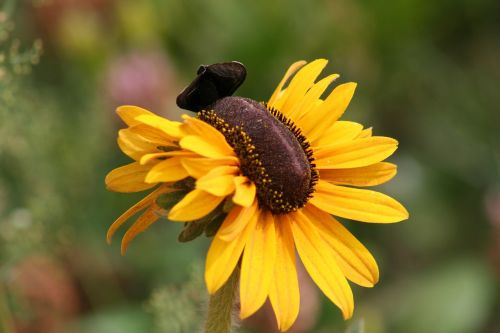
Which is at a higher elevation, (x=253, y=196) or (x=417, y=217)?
A: (x=253, y=196)

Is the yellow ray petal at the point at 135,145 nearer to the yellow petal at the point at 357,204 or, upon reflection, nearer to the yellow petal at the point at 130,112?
the yellow petal at the point at 130,112

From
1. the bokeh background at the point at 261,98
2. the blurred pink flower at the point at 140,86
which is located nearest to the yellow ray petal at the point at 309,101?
the bokeh background at the point at 261,98

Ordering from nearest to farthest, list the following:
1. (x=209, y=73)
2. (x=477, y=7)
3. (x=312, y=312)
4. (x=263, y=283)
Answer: (x=263, y=283)
(x=209, y=73)
(x=312, y=312)
(x=477, y=7)

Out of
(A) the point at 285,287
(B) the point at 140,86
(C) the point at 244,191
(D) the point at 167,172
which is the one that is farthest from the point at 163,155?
(B) the point at 140,86

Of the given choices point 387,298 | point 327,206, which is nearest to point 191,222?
point 327,206

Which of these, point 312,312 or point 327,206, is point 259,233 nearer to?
point 327,206

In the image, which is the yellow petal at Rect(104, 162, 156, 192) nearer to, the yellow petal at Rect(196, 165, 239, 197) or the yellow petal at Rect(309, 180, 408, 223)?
the yellow petal at Rect(196, 165, 239, 197)

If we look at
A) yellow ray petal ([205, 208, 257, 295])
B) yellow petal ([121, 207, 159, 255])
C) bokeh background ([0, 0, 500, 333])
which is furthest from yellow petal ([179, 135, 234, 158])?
bokeh background ([0, 0, 500, 333])
